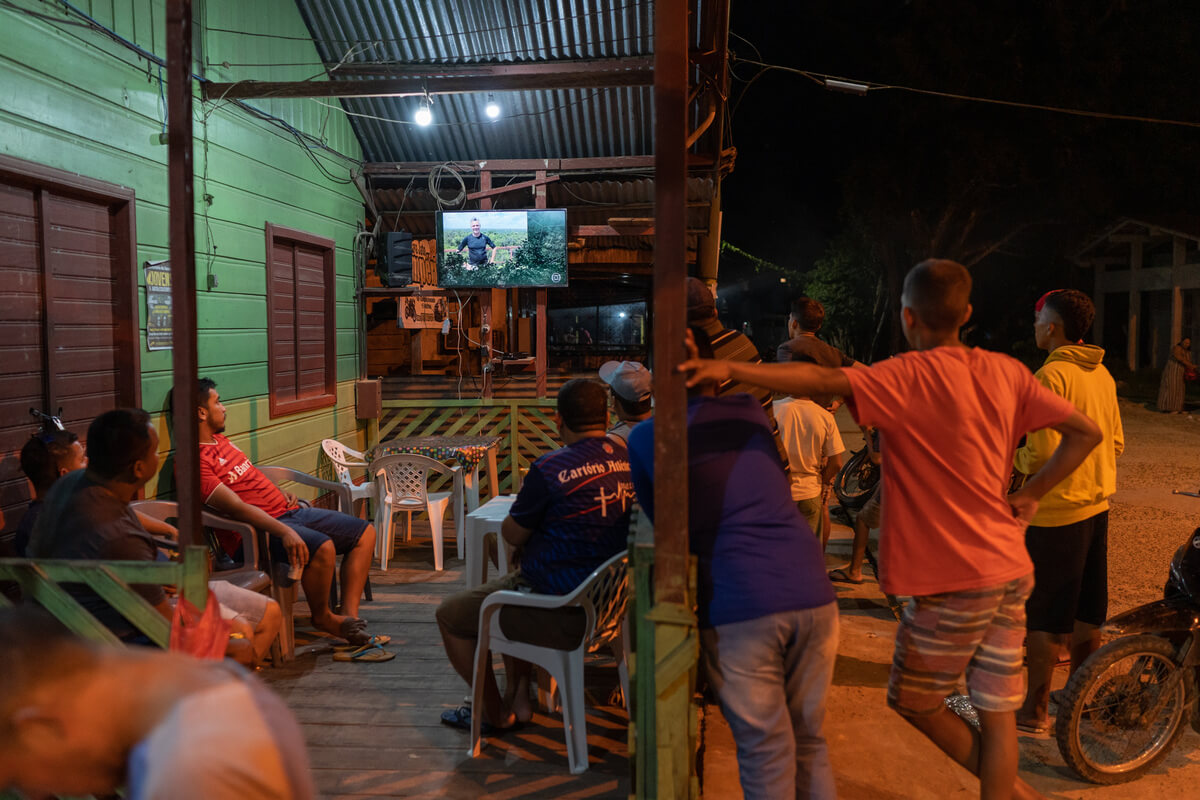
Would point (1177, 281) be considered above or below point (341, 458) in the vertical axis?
above

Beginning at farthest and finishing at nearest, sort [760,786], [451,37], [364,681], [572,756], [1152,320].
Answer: [1152,320], [451,37], [364,681], [572,756], [760,786]

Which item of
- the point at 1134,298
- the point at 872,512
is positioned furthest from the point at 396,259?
the point at 1134,298

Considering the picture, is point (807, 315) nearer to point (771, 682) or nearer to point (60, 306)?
point (771, 682)

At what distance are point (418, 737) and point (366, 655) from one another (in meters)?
1.05

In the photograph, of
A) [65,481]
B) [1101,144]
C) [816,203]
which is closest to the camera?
[65,481]

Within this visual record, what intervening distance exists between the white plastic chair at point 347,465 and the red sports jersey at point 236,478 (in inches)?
65.9

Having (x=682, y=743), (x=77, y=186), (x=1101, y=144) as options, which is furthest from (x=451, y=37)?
(x=1101, y=144)

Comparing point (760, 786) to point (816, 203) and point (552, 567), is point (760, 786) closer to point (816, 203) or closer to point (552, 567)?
point (552, 567)

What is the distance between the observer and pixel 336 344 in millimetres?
8781

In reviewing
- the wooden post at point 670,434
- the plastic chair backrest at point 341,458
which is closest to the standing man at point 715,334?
the wooden post at point 670,434

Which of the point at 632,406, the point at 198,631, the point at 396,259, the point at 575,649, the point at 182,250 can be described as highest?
the point at 396,259

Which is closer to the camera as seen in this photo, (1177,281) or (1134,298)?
(1177,281)

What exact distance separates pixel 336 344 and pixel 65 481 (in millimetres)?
5730

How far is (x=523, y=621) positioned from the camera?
3.55 meters
